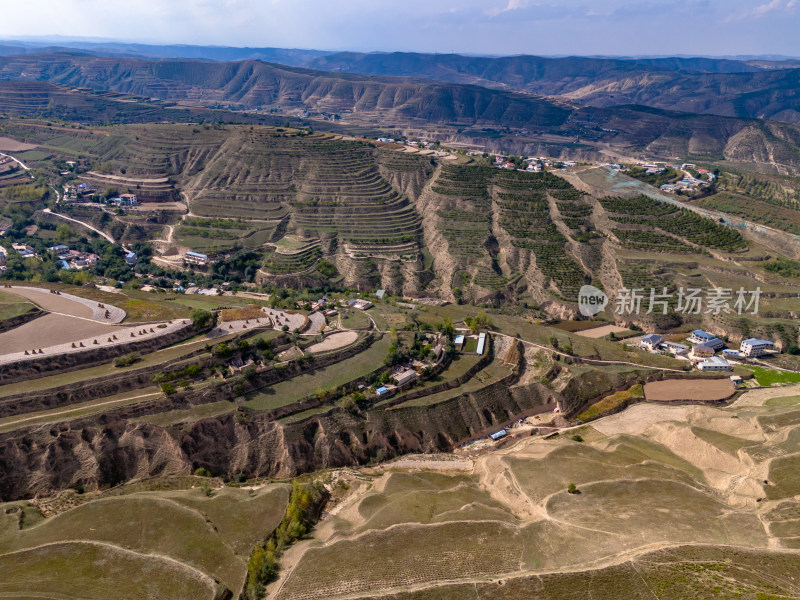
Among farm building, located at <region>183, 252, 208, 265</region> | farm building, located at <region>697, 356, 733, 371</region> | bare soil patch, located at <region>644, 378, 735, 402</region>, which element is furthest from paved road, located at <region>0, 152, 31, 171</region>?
farm building, located at <region>697, 356, 733, 371</region>

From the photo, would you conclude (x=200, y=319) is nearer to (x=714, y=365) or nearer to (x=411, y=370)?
(x=411, y=370)

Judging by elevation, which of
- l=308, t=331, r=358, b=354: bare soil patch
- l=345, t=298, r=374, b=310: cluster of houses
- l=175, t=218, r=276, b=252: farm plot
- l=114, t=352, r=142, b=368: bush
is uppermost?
Result: l=175, t=218, r=276, b=252: farm plot

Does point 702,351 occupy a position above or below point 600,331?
above

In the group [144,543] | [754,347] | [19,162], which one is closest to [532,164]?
[754,347]

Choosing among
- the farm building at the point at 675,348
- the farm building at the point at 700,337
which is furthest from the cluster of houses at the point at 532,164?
the farm building at the point at 675,348

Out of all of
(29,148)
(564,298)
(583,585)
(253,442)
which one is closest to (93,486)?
(253,442)

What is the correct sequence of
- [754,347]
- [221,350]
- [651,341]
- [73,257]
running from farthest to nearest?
[73,257]
[651,341]
[754,347]
[221,350]

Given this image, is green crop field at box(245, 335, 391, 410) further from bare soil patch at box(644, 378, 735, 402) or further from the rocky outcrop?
bare soil patch at box(644, 378, 735, 402)
